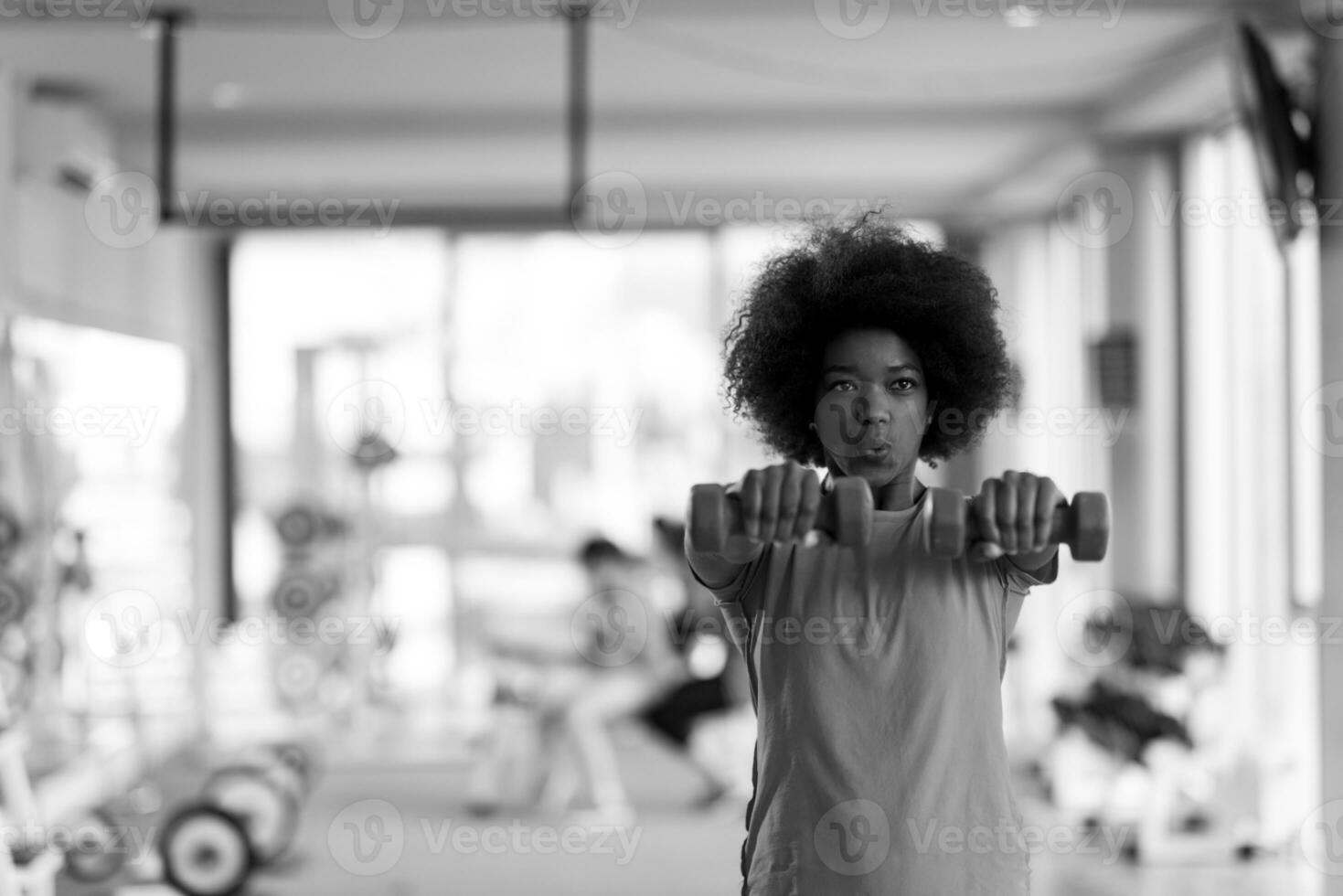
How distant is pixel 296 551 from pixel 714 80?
294 cm

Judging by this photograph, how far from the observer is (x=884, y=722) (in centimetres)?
123

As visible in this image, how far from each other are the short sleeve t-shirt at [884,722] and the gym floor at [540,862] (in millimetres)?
2810

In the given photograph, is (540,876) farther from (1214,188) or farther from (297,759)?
(1214,188)

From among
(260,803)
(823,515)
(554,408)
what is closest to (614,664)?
(260,803)

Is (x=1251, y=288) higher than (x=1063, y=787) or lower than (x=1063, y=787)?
higher

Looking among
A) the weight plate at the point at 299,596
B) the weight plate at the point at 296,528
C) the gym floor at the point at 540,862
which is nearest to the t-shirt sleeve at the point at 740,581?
the gym floor at the point at 540,862

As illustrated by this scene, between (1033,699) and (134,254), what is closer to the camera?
(134,254)

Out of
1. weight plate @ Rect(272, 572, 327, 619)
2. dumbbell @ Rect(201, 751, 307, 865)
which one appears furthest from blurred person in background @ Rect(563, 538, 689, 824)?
dumbbell @ Rect(201, 751, 307, 865)

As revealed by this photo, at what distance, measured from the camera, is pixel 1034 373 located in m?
7.47

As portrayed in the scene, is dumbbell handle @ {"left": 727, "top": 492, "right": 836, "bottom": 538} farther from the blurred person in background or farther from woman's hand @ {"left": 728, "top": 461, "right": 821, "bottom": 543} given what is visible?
the blurred person in background

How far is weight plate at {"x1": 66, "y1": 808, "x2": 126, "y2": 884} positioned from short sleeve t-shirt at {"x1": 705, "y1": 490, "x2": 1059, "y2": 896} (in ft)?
9.22

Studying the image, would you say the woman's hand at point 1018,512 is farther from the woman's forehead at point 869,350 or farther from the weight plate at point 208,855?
the weight plate at point 208,855

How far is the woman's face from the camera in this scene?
4.21 ft

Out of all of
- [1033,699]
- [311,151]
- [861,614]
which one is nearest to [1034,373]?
[1033,699]
